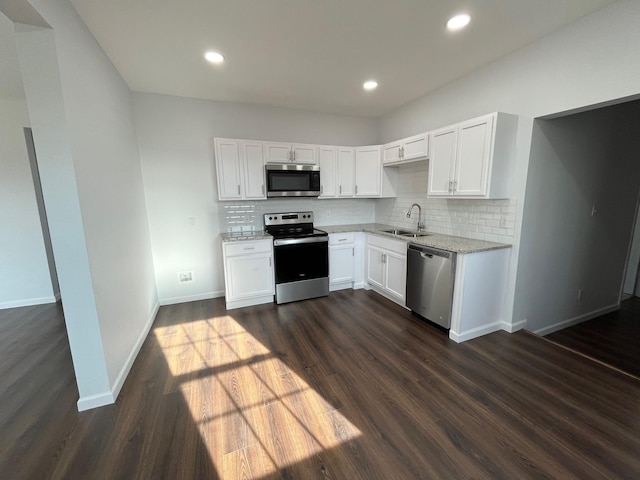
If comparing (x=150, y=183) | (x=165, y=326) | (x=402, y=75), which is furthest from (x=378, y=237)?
(x=150, y=183)

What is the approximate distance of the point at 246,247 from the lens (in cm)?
338

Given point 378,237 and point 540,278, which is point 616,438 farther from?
point 378,237

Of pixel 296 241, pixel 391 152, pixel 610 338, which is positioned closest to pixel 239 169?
pixel 296 241

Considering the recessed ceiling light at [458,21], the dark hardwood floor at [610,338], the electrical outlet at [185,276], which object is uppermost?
the recessed ceiling light at [458,21]

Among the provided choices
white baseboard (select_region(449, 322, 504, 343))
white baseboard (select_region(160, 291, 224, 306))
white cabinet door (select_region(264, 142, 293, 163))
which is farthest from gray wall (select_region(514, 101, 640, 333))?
white baseboard (select_region(160, 291, 224, 306))

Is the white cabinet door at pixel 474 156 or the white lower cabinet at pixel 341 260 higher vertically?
the white cabinet door at pixel 474 156

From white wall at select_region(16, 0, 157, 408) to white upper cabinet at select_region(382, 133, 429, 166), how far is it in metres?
3.31

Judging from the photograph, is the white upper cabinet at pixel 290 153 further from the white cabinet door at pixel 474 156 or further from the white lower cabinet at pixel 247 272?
the white cabinet door at pixel 474 156

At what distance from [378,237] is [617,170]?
2873 mm

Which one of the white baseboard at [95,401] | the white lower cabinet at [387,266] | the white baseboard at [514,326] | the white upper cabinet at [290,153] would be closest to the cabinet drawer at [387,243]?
the white lower cabinet at [387,266]

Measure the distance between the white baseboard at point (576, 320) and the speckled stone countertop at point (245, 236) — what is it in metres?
3.50

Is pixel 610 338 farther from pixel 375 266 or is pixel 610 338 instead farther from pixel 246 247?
pixel 246 247

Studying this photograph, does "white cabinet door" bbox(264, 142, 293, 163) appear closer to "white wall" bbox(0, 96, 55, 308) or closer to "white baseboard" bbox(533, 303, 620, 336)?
"white wall" bbox(0, 96, 55, 308)

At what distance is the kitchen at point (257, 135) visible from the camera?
1939mm
